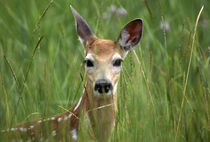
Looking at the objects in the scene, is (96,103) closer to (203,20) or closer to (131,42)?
(131,42)

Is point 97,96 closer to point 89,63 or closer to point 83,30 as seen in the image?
point 89,63

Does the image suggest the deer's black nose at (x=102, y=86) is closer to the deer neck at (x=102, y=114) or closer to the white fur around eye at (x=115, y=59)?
the deer neck at (x=102, y=114)

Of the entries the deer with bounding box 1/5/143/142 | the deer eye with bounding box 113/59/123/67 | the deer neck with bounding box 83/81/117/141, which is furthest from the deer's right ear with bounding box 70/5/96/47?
the deer neck with bounding box 83/81/117/141

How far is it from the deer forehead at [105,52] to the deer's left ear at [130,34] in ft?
0.32

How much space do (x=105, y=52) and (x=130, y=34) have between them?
0.37 m

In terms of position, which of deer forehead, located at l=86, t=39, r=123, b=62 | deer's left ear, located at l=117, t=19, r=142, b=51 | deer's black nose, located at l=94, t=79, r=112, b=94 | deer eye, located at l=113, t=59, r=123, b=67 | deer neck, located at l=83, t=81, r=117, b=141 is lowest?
deer neck, located at l=83, t=81, r=117, b=141

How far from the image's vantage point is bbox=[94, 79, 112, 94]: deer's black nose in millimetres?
3773

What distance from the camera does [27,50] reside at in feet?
18.4

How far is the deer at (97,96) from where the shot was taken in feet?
12.4

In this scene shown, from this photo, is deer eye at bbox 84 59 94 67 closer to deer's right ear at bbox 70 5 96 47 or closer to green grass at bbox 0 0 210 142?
green grass at bbox 0 0 210 142

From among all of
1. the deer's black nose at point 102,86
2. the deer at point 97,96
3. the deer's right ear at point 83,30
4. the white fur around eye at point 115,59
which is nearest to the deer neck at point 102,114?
the deer at point 97,96

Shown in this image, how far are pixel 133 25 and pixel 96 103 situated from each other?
82 cm

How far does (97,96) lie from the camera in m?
3.94

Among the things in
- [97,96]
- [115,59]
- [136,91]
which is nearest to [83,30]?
[115,59]
